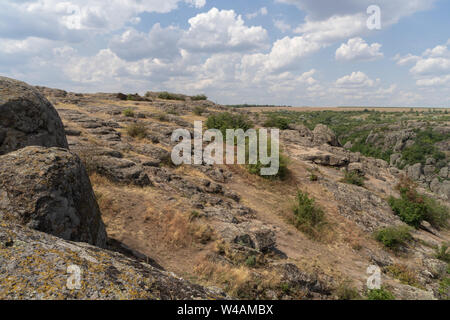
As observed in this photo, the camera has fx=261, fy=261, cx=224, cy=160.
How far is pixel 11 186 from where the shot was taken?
10.6 feet

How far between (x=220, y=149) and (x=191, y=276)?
11.6 m

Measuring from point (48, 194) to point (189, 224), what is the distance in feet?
13.3

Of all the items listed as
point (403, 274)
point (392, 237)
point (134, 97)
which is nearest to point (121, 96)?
point (134, 97)

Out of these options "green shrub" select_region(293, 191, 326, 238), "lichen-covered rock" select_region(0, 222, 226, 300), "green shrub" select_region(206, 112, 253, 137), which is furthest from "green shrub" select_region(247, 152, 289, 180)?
"lichen-covered rock" select_region(0, 222, 226, 300)

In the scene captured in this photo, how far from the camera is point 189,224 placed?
6.94m

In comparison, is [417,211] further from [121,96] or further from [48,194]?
[121,96]

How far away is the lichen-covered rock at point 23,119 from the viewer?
484cm

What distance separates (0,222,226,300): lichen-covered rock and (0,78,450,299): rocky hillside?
0.01 m

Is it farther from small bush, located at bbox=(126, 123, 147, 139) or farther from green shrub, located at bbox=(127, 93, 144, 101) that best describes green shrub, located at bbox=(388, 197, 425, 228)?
green shrub, located at bbox=(127, 93, 144, 101)

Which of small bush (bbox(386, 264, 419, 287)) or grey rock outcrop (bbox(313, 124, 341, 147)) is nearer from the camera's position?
small bush (bbox(386, 264, 419, 287))

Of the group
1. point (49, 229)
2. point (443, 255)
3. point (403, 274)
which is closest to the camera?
point (49, 229)

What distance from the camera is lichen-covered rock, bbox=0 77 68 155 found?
15.9 ft
